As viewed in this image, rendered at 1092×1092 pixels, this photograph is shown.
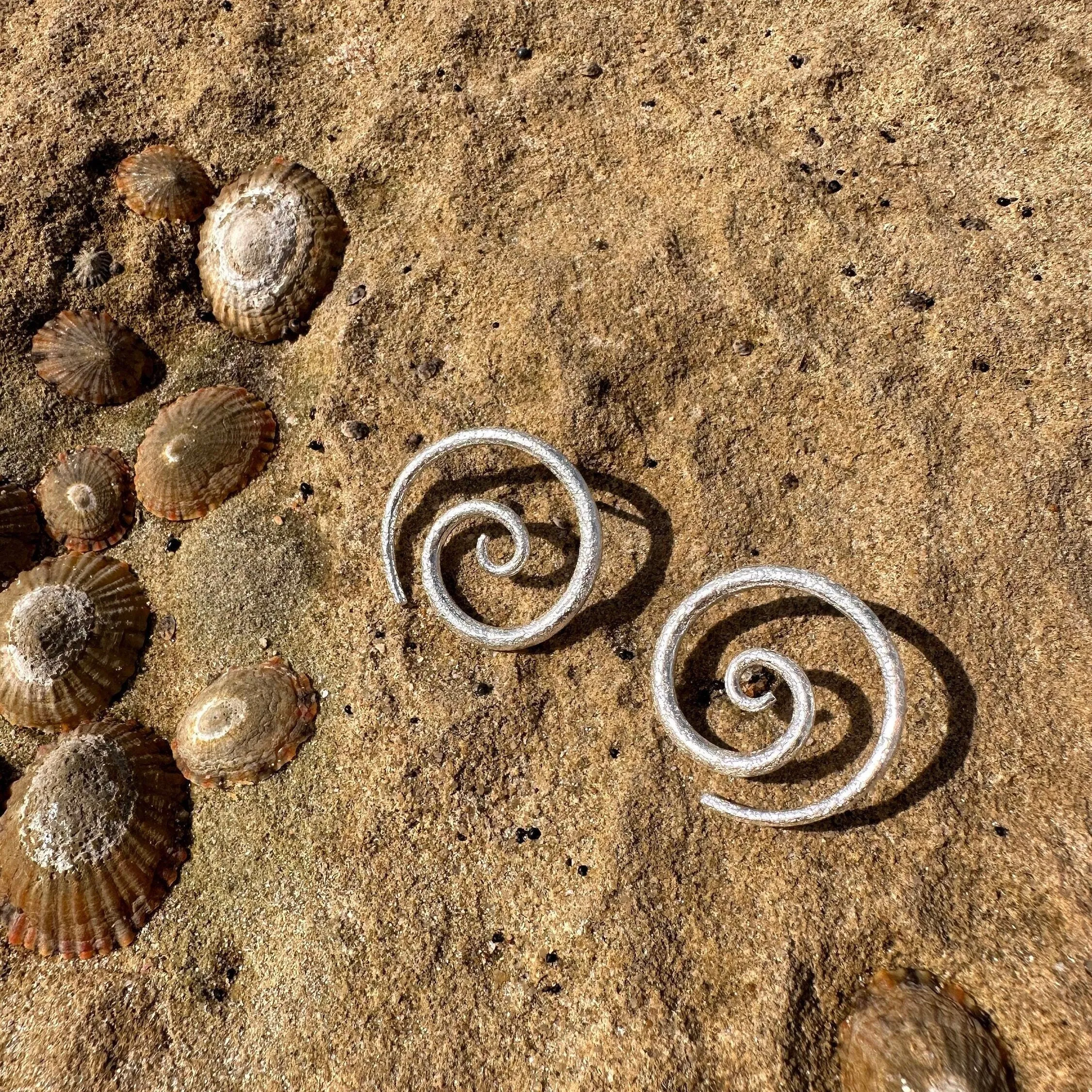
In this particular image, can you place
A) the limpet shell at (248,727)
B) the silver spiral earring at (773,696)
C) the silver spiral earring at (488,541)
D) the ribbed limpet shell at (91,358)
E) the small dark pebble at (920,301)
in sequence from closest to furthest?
the silver spiral earring at (773,696) → the silver spiral earring at (488,541) → the limpet shell at (248,727) → the small dark pebble at (920,301) → the ribbed limpet shell at (91,358)

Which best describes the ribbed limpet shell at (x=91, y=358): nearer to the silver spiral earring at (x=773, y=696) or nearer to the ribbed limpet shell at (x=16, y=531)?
the ribbed limpet shell at (x=16, y=531)

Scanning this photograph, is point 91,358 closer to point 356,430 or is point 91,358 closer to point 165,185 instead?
point 165,185

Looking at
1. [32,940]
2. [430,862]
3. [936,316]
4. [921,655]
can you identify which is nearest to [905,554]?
[921,655]

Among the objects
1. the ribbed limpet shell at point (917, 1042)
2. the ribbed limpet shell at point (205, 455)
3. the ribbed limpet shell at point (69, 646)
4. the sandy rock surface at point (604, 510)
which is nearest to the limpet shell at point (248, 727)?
the sandy rock surface at point (604, 510)

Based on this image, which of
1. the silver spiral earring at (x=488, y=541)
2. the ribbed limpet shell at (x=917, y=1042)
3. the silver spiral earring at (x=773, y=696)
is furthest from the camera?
the silver spiral earring at (x=488, y=541)

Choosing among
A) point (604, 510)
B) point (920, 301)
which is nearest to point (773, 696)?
point (604, 510)

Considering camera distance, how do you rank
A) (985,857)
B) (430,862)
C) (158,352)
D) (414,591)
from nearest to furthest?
(985,857) → (430,862) → (414,591) → (158,352)

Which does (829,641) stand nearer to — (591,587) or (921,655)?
(921,655)
